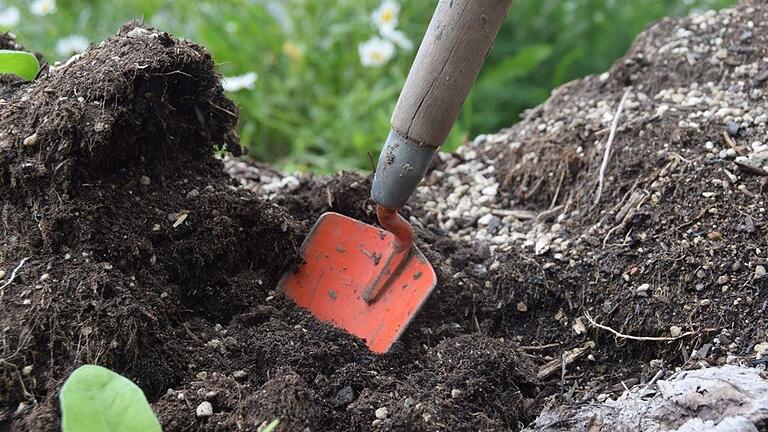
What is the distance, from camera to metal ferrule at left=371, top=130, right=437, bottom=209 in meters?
1.55

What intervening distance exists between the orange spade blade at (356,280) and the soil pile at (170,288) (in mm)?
52

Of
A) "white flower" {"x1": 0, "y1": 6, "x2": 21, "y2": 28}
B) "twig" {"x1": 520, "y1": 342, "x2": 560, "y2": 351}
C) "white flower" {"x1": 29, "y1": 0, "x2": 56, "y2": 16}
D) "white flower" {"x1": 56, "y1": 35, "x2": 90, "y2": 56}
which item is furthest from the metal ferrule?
"white flower" {"x1": 29, "y1": 0, "x2": 56, "y2": 16}

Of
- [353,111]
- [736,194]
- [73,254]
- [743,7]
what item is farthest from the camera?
[353,111]

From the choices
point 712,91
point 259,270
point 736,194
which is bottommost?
point 259,270

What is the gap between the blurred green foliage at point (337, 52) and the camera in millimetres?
3137

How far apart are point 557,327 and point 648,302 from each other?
0.65 ft

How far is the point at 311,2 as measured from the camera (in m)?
3.36

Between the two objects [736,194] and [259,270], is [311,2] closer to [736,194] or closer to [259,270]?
[259,270]

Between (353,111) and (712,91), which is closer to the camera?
(712,91)

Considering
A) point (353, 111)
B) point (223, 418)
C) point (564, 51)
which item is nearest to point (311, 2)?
point (353, 111)

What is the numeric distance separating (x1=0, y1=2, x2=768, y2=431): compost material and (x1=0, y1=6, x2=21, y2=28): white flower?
60.0 inches

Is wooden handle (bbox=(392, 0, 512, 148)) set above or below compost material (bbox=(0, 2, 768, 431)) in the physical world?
above

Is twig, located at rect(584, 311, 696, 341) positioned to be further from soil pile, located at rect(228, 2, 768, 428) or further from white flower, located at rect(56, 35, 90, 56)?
white flower, located at rect(56, 35, 90, 56)

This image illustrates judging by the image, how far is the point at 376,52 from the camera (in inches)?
125
